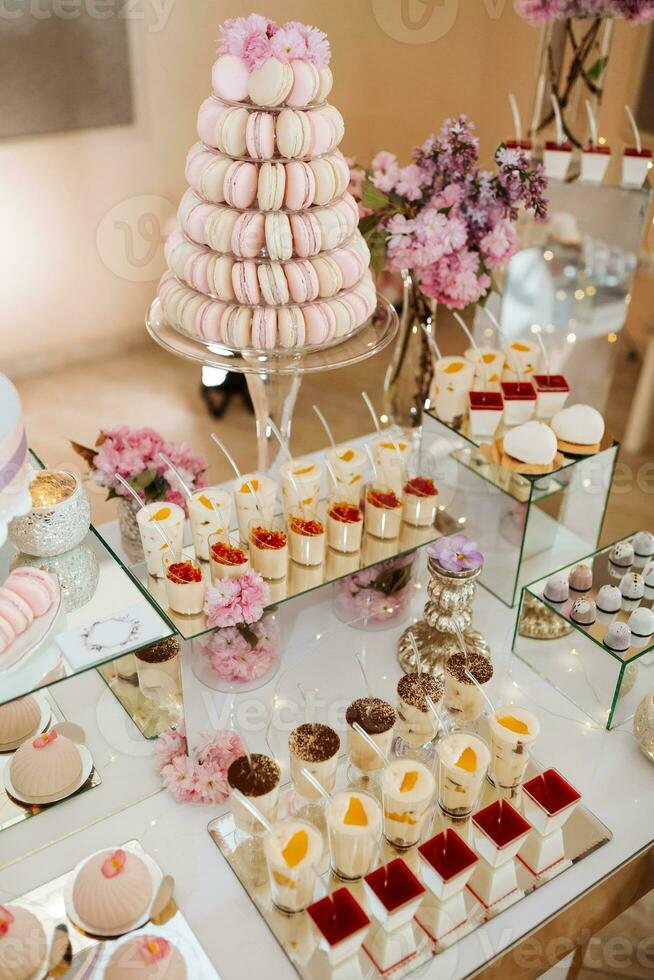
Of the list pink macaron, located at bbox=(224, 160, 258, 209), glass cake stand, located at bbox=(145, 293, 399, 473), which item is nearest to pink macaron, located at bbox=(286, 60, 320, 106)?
pink macaron, located at bbox=(224, 160, 258, 209)

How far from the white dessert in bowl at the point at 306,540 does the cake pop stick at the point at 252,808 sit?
43 centimetres

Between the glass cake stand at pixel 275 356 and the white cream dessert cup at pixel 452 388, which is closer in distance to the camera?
the glass cake stand at pixel 275 356

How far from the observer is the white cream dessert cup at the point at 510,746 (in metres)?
1.31

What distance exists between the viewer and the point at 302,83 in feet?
4.32

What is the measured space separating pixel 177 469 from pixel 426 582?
54 cm

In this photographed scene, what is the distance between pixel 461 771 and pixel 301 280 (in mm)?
738

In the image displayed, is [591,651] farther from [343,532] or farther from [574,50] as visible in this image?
[574,50]

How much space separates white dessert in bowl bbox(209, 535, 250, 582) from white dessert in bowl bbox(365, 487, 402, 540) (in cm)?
25

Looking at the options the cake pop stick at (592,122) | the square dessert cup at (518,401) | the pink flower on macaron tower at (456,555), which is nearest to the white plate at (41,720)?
the pink flower on macaron tower at (456,555)

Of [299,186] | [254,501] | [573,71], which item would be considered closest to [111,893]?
[254,501]

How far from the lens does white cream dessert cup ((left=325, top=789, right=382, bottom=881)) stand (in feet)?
3.83

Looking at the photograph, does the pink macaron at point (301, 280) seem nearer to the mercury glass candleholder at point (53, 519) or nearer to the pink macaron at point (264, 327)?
the pink macaron at point (264, 327)

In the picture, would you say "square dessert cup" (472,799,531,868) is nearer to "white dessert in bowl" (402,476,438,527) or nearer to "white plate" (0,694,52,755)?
"white dessert in bowl" (402,476,438,527)

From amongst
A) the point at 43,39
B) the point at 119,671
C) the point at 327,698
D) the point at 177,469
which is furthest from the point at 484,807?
the point at 43,39
